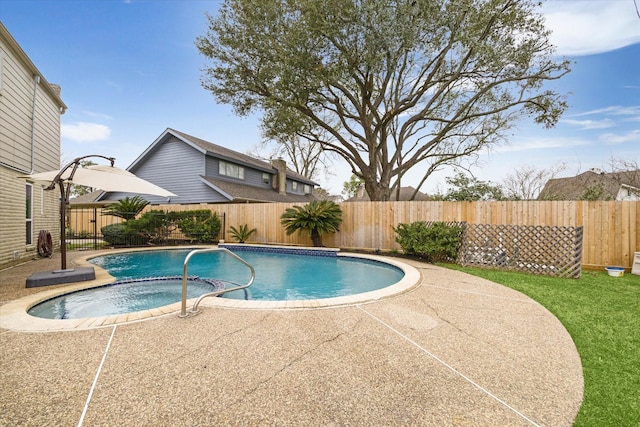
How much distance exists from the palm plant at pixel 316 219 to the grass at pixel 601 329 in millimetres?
5715

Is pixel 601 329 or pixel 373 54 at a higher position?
pixel 373 54

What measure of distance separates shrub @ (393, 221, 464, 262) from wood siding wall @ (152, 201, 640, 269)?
1.33 metres

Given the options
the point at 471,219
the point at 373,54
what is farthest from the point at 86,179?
the point at 471,219

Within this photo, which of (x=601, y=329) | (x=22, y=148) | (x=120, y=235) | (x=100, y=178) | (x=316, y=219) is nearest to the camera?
(x=601, y=329)

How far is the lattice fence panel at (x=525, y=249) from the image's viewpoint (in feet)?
22.4

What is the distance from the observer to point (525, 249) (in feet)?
24.9

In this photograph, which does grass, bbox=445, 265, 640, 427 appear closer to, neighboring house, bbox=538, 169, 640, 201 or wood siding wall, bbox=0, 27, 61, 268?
wood siding wall, bbox=0, 27, 61, 268

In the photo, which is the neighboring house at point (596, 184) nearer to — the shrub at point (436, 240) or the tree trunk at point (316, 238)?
the shrub at point (436, 240)

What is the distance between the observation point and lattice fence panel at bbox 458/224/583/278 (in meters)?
6.83

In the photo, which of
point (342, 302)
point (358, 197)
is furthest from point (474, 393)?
point (358, 197)

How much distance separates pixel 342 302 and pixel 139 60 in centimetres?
1542

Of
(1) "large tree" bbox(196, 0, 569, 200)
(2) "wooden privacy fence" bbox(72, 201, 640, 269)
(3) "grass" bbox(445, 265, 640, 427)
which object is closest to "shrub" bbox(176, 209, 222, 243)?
(2) "wooden privacy fence" bbox(72, 201, 640, 269)

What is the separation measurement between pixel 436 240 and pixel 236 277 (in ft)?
19.1

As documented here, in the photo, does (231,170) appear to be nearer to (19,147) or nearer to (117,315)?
(19,147)
